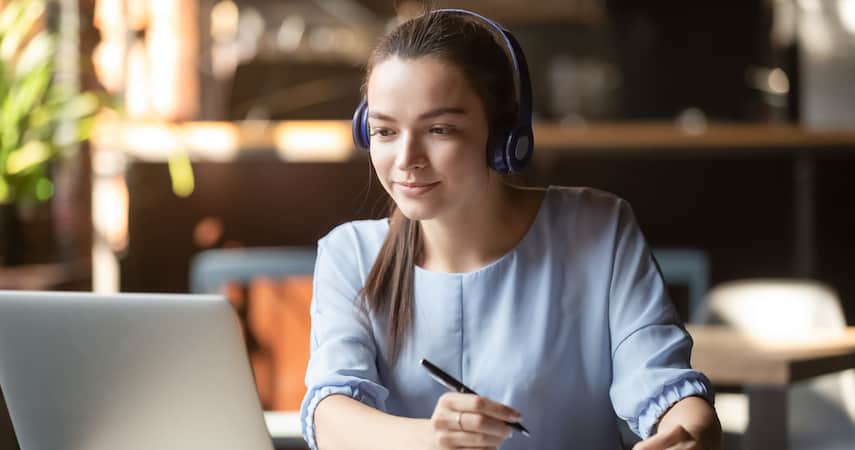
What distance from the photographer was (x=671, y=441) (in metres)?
1.06

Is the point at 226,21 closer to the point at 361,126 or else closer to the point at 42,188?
the point at 42,188

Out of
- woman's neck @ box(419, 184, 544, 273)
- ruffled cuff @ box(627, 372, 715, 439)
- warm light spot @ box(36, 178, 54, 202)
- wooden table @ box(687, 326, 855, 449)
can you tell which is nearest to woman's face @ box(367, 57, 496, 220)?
woman's neck @ box(419, 184, 544, 273)

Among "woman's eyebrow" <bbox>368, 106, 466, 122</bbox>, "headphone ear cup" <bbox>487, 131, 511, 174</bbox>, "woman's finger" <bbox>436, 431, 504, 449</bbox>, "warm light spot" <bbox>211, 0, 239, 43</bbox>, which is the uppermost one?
"warm light spot" <bbox>211, 0, 239, 43</bbox>

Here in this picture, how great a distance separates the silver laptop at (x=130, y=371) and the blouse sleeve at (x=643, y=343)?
43 cm

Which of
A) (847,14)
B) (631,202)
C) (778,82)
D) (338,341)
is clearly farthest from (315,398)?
(778,82)

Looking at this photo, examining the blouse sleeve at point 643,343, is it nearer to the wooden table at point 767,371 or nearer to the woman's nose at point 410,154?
the woman's nose at point 410,154

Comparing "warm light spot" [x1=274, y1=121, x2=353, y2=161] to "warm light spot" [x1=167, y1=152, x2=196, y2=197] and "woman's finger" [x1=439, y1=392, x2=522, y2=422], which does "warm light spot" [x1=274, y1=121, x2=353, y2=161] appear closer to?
"warm light spot" [x1=167, y1=152, x2=196, y2=197]

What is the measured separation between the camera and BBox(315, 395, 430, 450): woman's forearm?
1.11 metres

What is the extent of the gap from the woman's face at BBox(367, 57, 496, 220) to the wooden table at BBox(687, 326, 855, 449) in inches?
27.8

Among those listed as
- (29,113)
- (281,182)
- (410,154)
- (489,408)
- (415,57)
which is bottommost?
(281,182)

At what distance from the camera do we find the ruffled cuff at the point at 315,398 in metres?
1.24

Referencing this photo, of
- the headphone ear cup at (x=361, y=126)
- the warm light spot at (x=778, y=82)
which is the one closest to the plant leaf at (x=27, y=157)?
the headphone ear cup at (x=361, y=126)

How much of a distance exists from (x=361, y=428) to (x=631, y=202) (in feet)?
9.19

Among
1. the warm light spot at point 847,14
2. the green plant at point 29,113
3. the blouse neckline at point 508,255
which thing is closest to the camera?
the blouse neckline at point 508,255
